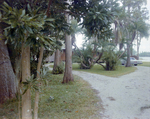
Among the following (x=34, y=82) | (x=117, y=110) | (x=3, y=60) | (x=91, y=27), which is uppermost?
(x=91, y=27)

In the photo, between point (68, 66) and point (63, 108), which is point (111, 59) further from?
point (63, 108)

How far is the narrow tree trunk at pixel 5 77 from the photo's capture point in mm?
5004

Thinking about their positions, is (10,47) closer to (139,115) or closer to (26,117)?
(26,117)

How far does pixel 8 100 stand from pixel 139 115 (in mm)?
4485

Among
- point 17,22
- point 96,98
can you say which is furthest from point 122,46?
point 17,22

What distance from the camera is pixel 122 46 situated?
1847 cm

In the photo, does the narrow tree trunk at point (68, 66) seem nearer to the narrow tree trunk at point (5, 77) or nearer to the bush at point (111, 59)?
the narrow tree trunk at point (5, 77)

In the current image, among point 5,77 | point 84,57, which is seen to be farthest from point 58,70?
point 5,77

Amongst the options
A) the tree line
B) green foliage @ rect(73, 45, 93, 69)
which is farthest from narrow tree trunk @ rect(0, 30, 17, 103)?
green foliage @ rect(73, 45, 93, 69)

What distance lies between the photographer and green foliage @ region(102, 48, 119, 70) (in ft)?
54.2

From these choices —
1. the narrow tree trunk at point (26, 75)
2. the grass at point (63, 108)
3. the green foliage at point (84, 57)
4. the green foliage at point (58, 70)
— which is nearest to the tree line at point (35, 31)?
the narrow tree trunk at point (26, 75)

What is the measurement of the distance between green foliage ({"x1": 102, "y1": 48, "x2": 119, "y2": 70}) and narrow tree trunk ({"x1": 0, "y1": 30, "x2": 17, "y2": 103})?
12.9 metres

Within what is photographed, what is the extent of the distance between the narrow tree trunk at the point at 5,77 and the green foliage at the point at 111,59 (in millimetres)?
12910

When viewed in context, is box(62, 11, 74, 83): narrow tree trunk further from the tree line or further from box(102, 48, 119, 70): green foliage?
box(102, 48, 119, 70): green foliage
